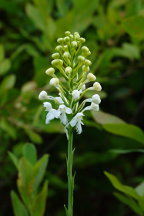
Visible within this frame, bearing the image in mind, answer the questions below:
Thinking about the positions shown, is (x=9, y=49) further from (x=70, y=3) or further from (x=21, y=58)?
(x=70, y=3)

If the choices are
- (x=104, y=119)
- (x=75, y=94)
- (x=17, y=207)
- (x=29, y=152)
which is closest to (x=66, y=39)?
(x=75, y=94)

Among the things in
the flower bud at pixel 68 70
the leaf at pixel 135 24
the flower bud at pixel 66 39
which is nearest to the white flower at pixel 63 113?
the flower bud at pixel 68 70

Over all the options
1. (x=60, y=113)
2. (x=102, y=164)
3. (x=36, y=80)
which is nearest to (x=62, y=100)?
(x=60, y=113)

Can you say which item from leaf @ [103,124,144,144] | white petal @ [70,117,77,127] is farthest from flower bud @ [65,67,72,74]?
leaf @ [103,124,144,144]

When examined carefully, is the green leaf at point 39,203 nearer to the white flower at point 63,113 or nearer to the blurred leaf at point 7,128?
the white flower at point 63,113

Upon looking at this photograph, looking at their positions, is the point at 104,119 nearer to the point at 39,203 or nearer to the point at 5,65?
the point at 39,203

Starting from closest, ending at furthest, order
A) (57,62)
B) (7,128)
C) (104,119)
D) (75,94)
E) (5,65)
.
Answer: (75,94)
(57,62)
(104,119)
(7,128)
(5,65)

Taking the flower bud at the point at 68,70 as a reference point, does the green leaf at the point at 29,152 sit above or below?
below

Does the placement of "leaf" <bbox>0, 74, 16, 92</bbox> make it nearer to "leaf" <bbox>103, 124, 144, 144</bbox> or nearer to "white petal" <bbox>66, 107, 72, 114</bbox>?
"leaf" <bbox>103, 124, 144, 144</bbox>
